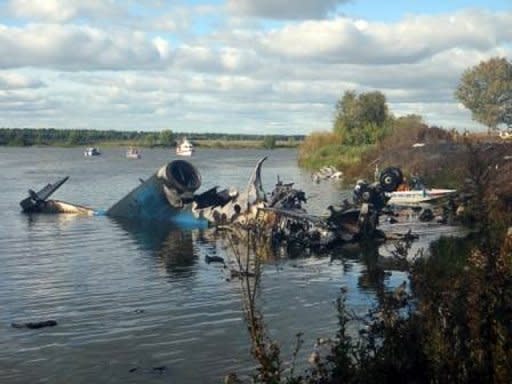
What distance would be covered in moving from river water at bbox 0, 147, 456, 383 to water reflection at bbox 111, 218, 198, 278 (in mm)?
79

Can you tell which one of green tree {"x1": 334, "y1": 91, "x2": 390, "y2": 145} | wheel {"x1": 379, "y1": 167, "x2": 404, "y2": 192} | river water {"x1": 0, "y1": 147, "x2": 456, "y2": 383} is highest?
green tree {"x1": 334, "y1": 91, "x2": 390, "y2": 145}

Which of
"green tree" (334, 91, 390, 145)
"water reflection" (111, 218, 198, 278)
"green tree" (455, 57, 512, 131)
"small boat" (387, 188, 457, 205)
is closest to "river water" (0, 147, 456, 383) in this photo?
"water reflection" (111, 218, 198, 278)

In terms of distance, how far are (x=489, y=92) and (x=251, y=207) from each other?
92154 millimetres

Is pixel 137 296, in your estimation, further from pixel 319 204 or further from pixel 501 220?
pixel 319 204

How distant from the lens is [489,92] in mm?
118875

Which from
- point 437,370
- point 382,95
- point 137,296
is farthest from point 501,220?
point 382,95

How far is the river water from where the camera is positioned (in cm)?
1565

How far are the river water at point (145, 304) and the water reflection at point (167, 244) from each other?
0.08 m

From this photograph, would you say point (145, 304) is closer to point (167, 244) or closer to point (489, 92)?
point (167, 244)

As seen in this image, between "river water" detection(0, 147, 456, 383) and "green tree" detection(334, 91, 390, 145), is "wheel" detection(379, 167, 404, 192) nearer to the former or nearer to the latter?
"river water" detection(0, 147, 456, 383)

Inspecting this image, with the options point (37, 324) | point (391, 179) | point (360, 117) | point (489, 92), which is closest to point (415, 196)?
point (391, 179)

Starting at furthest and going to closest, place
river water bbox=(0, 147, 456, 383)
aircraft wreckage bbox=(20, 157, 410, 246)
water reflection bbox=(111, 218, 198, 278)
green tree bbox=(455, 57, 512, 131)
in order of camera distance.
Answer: green tree bbox=(455, 57, 512, 131), aircraft wreckage bbox=(20, 157, 410, 246), water reflection bbox=(111, 218, 198, 278), river water bbox=(0, 147, 456, 383)

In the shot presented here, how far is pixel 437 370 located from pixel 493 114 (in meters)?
115

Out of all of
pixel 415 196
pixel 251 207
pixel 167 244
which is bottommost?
pixel 167 244
